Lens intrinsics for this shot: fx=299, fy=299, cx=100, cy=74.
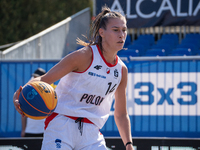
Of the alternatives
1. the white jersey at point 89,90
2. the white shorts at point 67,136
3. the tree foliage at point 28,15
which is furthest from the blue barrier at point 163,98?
the tree foliage at point 28,15

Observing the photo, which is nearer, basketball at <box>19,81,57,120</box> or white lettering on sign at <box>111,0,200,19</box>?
basketball at <box>19,81,57,120</box>

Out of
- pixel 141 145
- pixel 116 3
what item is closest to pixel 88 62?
pixel 141 145

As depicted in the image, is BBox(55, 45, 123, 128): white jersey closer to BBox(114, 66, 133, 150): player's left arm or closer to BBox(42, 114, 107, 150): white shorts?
BBox(42, 114, 107, 150): white shorts

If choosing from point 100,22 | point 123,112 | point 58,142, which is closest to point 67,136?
point 58,142

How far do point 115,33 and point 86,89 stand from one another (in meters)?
0.58

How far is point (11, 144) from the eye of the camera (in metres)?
4.12

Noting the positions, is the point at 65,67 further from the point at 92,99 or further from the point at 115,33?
the point at 115,33

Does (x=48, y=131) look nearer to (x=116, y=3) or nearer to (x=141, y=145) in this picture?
(x=141, y=145)

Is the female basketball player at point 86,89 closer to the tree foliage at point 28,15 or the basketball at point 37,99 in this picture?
the basketball at point 37,99

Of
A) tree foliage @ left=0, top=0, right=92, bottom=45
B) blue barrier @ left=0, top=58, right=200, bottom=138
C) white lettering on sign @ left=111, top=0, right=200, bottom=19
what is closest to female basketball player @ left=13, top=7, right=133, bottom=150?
blue barrier @ left=0, top=58, right=200, bottom=138

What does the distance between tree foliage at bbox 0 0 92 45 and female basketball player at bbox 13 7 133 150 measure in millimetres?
20539

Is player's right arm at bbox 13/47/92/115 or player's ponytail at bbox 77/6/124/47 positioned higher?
player's ponytail at bbox 77/6/124/47

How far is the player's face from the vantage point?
2.74m

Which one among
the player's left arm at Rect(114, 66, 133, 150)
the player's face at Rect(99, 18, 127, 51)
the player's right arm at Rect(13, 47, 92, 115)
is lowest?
the player's left arm at Rect(114, 66, 133, 150)
